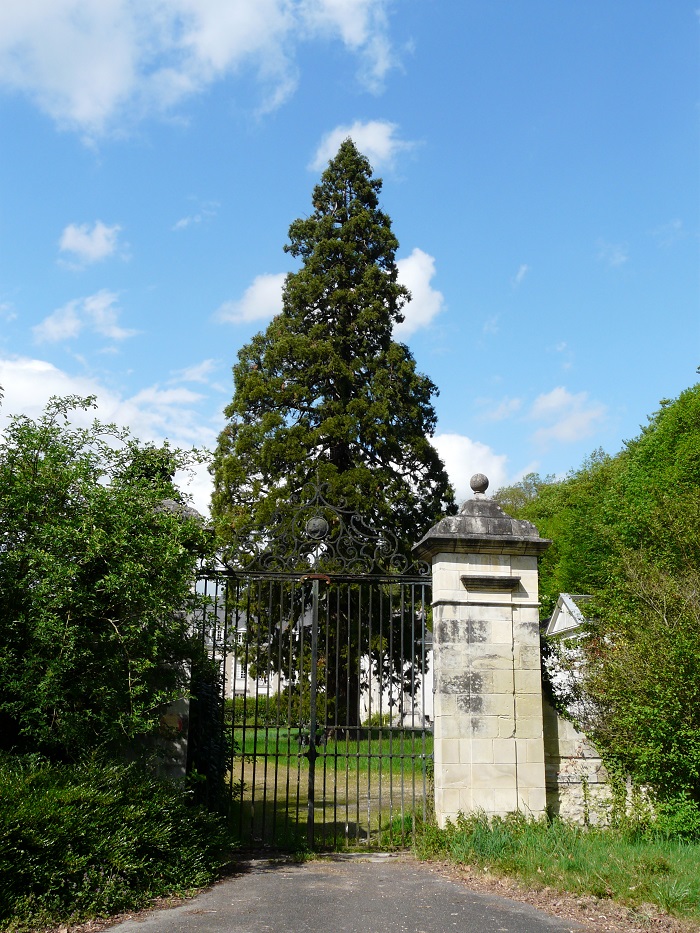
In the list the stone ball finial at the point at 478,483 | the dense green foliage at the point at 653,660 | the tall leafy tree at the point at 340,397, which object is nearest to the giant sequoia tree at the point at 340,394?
the tall leafy tree at the point at 340,397

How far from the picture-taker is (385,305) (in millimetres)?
19609

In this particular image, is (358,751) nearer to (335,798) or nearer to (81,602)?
(335,798)

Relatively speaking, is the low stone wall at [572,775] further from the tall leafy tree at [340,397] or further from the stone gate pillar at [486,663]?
the tall leafy tree at [340,397]

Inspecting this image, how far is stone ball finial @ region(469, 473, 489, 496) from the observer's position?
312 inches

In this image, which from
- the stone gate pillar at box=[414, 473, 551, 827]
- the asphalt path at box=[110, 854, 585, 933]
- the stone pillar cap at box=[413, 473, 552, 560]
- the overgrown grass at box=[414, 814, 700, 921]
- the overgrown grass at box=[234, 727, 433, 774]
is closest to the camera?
the asphalt path at box=[110, 854, 585, 933]

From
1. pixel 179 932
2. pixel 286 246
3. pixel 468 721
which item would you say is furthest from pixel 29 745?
pixel 286 246

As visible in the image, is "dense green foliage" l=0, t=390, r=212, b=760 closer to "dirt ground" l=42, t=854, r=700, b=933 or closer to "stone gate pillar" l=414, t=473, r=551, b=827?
"dirt ground" l=42, t=854, r=700, b=933

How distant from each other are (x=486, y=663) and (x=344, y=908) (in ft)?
8.69

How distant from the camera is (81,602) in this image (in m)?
6.12

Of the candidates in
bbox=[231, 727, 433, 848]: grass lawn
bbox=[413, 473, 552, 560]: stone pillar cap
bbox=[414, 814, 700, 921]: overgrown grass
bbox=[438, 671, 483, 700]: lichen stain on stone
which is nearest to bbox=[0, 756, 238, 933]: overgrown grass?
bbox=[231, 727, 433, 848]: grass lawn

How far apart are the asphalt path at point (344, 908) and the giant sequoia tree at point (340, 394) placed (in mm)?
10643

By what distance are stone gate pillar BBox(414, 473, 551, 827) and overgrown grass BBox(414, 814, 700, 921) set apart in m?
0.24

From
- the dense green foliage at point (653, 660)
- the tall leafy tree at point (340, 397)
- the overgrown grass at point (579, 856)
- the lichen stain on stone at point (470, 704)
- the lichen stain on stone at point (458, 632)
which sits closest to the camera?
the overgrown grass at point (579, 856)

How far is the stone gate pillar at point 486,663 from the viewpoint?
23.6 feet
